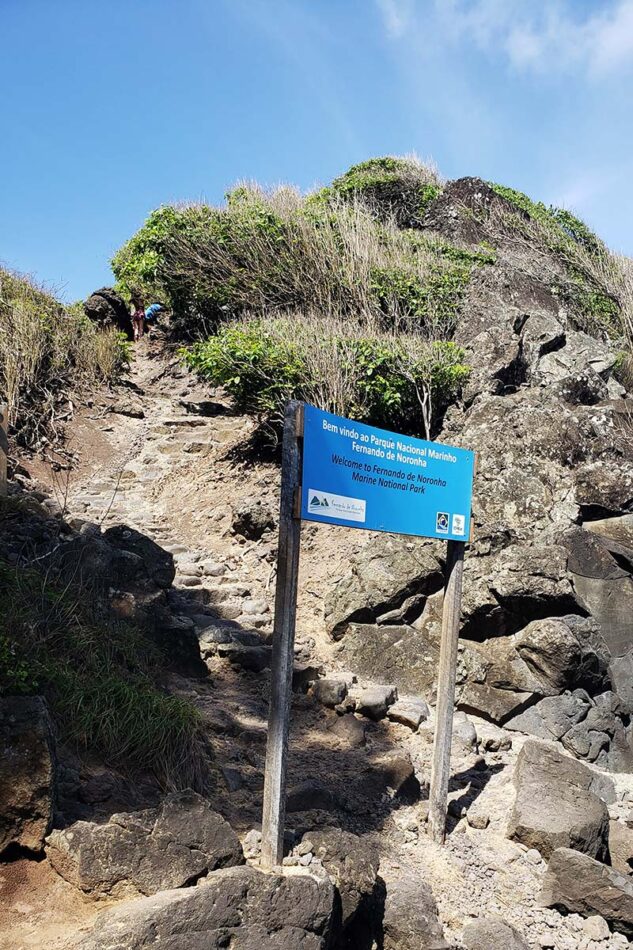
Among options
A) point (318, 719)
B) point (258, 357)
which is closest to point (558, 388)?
point (258, 357)

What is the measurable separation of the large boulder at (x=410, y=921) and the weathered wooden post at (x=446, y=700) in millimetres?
859

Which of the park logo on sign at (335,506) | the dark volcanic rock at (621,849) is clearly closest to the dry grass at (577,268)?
the dark volcanic rock at (621,849)

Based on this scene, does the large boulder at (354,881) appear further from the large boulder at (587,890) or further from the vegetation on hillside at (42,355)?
the vegetation on hillside at (42,355)

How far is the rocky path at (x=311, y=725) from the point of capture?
174 inches

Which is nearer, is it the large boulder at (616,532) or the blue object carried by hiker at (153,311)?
the large boulder at (616,532)

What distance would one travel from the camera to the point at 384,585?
7.73 meters

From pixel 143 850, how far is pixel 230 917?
1.63 feet

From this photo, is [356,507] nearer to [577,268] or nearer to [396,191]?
[577,268]

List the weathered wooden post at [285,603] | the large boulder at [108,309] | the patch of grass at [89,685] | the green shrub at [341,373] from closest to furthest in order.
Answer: the weathered wooden post at [285,603] < the patch of grass at [89,685] < the green shrub at [341,373] < the large boulder at [108,309]

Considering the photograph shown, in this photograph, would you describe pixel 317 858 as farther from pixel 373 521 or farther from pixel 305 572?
pixel 305 572

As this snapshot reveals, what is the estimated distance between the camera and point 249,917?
3152 millimetres

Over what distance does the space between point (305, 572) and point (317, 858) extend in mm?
5059

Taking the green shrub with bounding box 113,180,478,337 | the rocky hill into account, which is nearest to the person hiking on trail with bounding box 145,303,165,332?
the rocky hill

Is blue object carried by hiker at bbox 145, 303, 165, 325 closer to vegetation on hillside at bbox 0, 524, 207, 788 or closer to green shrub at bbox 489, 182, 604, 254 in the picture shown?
green shrub at bbox 489, 182, 604, 254
